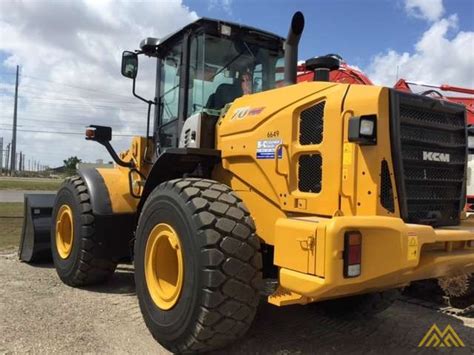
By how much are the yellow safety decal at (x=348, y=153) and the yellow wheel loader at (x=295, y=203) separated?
2cm

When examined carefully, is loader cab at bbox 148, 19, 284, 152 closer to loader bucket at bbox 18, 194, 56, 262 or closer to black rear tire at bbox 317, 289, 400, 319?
black rear tire at bbox 317, 289, 400, 319

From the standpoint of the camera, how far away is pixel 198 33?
547cm

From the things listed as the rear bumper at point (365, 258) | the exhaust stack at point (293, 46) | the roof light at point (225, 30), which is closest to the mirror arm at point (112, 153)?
the roof light at point (225, 30)

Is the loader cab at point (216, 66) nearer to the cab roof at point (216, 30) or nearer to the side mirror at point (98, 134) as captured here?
the cab roof at point (216, 30)

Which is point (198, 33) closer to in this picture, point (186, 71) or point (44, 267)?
point (186, 71)

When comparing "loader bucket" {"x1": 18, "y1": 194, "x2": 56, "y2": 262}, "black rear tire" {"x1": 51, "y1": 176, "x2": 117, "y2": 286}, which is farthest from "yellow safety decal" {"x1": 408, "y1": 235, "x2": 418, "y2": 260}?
"loader bucket" {"x1": 18, "y1": 194, "x2": 56, "y2": 262}

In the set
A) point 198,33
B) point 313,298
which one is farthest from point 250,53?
point 313,298

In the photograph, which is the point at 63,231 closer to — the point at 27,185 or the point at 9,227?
the point at 9,227

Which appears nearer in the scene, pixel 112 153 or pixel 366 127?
pixel 366 127

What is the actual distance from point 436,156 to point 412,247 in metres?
1.04

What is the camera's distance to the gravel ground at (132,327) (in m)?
4.43

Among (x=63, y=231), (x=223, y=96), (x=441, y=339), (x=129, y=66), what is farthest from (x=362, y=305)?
(x=63, y=231)

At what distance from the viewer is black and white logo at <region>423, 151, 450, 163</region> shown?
405 cm

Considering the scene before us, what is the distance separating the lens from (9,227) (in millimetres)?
12273
